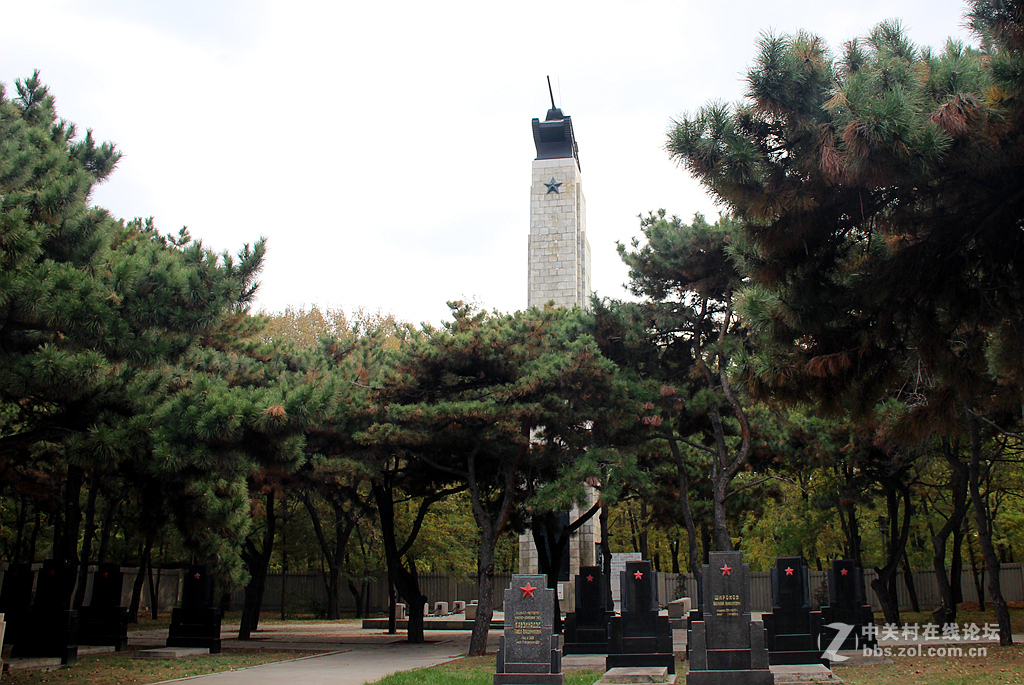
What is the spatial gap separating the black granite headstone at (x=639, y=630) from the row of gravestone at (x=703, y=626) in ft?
0.05

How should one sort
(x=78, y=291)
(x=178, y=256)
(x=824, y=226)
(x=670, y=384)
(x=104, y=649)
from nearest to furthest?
(x=824, y=226)
(x=78, y=291)
(x=178, y=256)
(x=104, y=649)
(x=670, y=384)

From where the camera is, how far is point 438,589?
32.4m

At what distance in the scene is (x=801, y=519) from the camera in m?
26.1

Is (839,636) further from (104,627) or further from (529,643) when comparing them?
(104,627)

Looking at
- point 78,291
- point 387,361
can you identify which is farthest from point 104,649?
point 78,291

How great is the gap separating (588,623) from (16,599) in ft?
30.8

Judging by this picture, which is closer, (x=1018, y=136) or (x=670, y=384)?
(x=1018, y=136)

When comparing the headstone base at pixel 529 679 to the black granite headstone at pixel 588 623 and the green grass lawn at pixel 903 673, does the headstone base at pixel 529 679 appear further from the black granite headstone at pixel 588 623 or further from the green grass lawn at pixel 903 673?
the black granite headstone at pixel 588 623

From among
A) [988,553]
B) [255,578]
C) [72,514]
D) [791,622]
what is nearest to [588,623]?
[791,622]

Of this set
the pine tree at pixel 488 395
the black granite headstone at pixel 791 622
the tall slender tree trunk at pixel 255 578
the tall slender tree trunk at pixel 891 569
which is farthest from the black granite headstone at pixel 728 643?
the tall slender tree trunk at pixel 255 578

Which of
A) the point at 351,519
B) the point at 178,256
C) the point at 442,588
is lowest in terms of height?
the point at 442,588

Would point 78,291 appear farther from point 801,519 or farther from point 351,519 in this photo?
point 801,519

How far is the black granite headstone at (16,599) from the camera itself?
12.4 meters

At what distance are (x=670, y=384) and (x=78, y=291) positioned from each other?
11264mm
